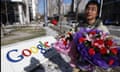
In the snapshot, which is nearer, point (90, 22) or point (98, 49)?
point (98, 49)

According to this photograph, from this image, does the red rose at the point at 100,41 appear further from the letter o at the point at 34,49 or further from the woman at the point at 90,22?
the letter o at the point at 34,49

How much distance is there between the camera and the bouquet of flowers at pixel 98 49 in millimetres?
2900

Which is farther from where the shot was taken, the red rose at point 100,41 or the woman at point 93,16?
the woman at point 93,16

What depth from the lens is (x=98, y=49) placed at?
2.91 m

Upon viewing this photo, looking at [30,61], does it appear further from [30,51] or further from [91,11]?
[91,11]

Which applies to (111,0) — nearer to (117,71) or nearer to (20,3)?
(20,3)

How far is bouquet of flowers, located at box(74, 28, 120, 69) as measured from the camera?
2900 mm

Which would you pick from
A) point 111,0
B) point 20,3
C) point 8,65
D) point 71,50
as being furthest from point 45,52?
point 111,0

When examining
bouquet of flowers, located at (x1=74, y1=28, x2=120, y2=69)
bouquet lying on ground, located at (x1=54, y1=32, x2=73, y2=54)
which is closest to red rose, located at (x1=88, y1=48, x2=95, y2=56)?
bouquet of flowers, located at (x1=74, y1=28, x2=120, y2=69)

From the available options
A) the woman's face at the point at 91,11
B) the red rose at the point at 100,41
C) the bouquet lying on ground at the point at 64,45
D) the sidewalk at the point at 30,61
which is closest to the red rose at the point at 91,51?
the red rose at the point at 100,41

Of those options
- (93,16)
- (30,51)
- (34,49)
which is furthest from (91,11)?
(34,49)

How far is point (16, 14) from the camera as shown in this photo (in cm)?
5575

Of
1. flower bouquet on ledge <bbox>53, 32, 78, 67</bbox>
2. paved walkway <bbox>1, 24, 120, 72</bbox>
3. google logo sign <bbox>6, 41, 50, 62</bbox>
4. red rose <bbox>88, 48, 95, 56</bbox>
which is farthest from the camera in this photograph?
google logo sign <bbox>6, 41, 50, 62</bbox>

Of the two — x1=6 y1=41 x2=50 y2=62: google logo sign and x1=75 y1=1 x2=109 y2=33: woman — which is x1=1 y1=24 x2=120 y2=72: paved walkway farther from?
x1=75 y1=1 x2=109 y2=33: woman
